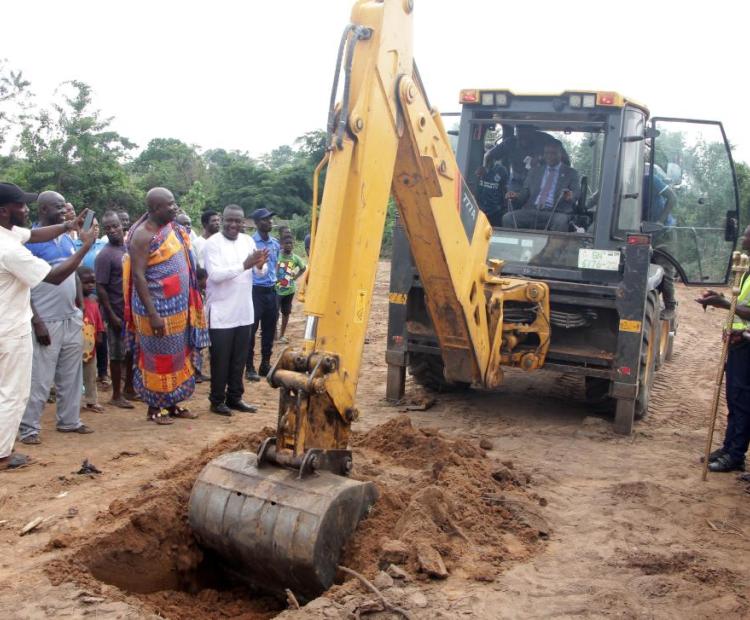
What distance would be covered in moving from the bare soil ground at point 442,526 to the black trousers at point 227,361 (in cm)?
24

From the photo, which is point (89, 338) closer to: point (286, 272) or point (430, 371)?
point (430, 371)

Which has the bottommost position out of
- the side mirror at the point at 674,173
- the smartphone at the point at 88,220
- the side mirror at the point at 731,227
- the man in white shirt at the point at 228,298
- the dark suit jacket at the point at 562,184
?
the man in white shirt at the point at 228,298

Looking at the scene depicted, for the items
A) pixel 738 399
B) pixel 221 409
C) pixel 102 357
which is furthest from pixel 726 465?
pixel 102 357

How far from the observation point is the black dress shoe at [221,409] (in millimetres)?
6566

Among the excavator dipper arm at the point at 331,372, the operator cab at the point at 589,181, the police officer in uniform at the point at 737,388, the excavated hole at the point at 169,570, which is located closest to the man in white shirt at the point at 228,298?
the operator cab at the point at 589,181

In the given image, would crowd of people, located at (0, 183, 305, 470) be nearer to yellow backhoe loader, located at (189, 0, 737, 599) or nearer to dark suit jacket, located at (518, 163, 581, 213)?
yellow backhoe loader, located at (189, 0, 737, 599)

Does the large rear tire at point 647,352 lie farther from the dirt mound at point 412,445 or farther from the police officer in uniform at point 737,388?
the dirt mound at point 412,445

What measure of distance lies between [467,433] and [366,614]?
3281 millimetres

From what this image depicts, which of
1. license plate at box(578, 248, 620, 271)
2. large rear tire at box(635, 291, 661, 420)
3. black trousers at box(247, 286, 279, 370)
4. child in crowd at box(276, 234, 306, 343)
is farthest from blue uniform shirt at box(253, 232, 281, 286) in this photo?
large rear tire at box(635, 291, 661, 420)

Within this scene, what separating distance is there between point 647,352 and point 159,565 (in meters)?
4.63

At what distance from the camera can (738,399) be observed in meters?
5.52

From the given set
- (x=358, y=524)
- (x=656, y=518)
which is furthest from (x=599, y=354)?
(x=358, y=524)

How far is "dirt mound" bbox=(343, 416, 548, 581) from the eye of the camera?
3.62 meters

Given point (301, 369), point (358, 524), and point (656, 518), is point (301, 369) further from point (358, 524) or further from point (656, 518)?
point (656, 518)
